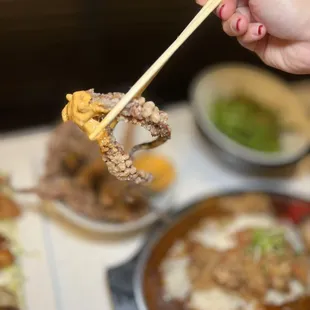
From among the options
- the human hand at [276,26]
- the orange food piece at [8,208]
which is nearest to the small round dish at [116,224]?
the orange food piece at [8,208]

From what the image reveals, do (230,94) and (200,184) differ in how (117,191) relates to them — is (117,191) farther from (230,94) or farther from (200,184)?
(230,94)

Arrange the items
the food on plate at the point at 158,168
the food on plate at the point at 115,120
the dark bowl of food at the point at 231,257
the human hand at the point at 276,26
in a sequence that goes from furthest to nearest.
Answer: the food on plate at the point at 158,168 → the dark bowl of food at the point at 231,257 → the human hand at the point at 276,26 → the food on plate at the point at 115,120

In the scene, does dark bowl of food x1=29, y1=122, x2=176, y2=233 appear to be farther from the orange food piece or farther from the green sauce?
the green sauce

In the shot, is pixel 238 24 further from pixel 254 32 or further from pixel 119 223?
pixel 119 223

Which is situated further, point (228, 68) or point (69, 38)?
point (69, 38)

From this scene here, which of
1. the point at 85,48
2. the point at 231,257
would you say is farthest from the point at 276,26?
the point at 85,48

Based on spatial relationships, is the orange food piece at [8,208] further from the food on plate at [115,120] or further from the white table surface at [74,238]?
the food on plate at [115,120]

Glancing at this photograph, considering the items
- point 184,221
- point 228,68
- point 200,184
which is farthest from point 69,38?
point 184,221
